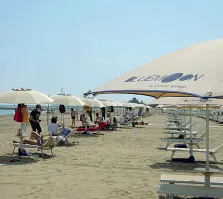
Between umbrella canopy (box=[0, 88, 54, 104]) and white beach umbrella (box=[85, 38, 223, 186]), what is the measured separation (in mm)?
6131

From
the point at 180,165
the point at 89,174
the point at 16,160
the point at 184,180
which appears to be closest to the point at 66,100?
the point at 16,160

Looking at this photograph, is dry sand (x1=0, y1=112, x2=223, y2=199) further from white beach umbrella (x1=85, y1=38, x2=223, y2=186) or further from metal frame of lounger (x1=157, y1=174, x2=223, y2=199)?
white beach umbrella (x1=85, y1=38, x2=223, y2=186)

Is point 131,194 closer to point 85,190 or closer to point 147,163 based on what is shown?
point 85,190

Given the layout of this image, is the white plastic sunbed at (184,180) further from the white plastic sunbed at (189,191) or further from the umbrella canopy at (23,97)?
the umbrella canopy at (23,97)

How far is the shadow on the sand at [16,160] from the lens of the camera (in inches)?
385

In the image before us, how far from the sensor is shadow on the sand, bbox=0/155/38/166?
9781mm

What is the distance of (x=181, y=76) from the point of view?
4074mm

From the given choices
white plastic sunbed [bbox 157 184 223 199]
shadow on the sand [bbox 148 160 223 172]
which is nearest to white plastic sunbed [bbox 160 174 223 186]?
white plastic sunbed [bbox 157 184 223 199]

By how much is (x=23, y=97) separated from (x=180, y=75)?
7312 millimetres

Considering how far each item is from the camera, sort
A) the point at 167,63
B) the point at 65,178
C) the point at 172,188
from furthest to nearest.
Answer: the point at 65,178 < the point at 172,188 < the point at 167,63

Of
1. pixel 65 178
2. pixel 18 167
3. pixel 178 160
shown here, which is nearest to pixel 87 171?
pixel 65 178

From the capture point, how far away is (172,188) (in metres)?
5.51

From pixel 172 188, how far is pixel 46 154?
256 inches

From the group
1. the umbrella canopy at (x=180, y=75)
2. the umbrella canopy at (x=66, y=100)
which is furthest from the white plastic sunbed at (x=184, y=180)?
the umbrella canopy at (x=66, y=100)
